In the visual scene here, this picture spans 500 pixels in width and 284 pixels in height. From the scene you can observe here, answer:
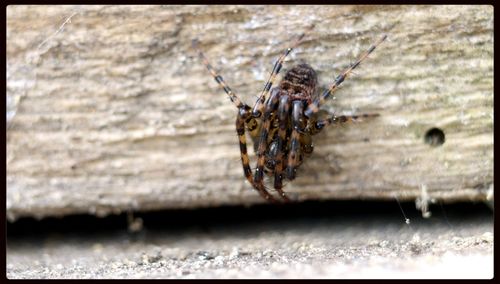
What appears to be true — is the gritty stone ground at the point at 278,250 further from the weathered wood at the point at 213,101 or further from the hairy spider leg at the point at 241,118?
the hairy spider leg at the point at 241,118

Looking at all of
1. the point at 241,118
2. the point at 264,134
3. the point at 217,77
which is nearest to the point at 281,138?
the point at 264,134

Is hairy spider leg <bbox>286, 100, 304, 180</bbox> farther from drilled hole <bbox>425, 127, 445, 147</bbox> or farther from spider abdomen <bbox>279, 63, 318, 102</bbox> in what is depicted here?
drilled hole <bbox>425, 127, 445, 147</bbox>

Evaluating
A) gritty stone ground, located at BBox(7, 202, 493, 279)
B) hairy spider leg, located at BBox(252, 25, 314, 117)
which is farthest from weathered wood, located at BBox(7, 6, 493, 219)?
gritty stone ground, located at BBox(7, 202, 493, 279)

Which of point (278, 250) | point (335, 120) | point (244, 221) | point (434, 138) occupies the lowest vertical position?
point (244, 221)

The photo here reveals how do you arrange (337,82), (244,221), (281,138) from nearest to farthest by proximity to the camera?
(337,82) → (281,138) → (244,221)

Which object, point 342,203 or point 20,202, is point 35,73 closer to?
point 20,202

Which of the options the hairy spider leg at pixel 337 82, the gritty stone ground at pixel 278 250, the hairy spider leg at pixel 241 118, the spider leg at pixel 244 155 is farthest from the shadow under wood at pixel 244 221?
the hairy spider leg at pixel 337 82

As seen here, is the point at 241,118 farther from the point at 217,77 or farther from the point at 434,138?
the point at 434,138
